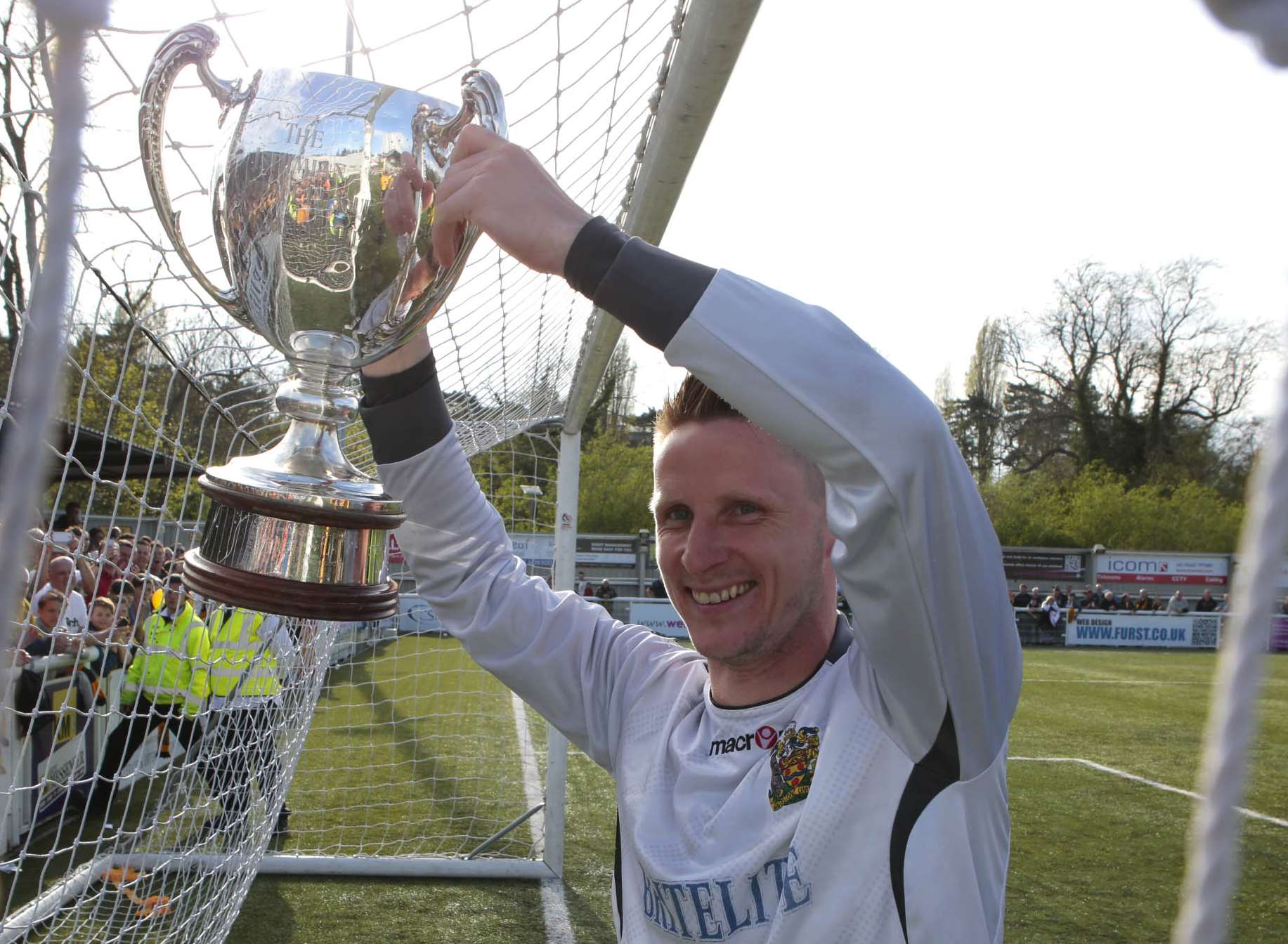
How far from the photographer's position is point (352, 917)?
14.7 feet

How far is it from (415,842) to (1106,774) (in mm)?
5492

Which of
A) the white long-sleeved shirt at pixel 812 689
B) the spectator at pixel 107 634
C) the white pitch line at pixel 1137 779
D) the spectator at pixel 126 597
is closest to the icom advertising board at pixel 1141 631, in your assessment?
the white pitch line at pixel 1137 779

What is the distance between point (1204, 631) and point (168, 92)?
24155 millimetres

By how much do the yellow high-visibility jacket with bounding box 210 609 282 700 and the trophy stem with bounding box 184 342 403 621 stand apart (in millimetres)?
1935

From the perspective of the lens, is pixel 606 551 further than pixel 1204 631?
Yes

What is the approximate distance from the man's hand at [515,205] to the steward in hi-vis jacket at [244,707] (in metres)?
2.23

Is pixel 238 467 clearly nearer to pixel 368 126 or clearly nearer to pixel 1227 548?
pixel 368 126

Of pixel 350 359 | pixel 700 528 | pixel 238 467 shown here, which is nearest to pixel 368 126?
pixel 350 359

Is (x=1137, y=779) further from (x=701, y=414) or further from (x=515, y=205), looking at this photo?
(x=515, y=205)

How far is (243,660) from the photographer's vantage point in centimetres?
315

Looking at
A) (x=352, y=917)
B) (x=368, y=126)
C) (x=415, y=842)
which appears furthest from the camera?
(x=415, y=842)

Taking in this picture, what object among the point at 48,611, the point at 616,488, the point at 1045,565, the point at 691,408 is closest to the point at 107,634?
the point at 48,611

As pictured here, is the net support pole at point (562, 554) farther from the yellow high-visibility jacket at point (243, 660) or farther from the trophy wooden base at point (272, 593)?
the trophy wooden base at point (272, 593)

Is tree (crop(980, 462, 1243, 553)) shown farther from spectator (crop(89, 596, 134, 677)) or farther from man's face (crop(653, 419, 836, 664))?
man's face (crop(653, 419, 836, 664))
